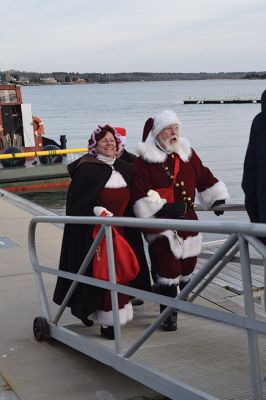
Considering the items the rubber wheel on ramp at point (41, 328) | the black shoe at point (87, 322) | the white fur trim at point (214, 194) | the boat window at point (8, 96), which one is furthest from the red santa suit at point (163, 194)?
the boat window at point (8, 96)

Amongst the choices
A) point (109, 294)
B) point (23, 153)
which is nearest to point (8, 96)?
point (23, 153)

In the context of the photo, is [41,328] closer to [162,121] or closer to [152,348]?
[152,348]

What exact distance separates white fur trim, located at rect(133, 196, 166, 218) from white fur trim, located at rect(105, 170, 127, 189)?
0.52ft

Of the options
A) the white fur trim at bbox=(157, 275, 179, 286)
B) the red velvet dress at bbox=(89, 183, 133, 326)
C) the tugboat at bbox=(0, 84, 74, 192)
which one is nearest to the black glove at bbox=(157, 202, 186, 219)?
the red velvet dress at bbox=(89, 183, 133, 326)

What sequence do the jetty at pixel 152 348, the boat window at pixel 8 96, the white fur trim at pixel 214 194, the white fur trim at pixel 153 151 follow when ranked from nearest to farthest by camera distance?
the jetty at pixel 152 348, the white fur trim at pixel 153 151, the white fur trim at pixel 214 194, the boat window at pixel 8 96

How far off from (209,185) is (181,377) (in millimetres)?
1736

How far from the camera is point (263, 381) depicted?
9.18ft

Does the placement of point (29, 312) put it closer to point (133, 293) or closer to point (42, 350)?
point (42, 350)

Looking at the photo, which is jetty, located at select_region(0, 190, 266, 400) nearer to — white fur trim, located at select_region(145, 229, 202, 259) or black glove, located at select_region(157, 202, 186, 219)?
white fur trim, located at select_region(145, 229, 202, 259)

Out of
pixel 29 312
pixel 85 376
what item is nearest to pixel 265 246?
pixel 85 376

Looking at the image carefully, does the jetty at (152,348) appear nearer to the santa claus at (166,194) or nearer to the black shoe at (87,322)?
the black shoe at (87,322)

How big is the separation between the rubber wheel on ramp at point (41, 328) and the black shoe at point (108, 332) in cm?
57

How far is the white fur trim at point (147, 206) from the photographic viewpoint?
4027 millimetres

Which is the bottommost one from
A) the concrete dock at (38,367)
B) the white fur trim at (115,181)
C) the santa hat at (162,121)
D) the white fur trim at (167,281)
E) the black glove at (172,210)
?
the concrete dock at (38,367)
